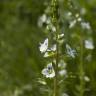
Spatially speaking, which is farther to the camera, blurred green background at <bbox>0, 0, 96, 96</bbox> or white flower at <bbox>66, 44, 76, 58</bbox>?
blurred green background at <bbox>0, 0, 96, 96</bbox>

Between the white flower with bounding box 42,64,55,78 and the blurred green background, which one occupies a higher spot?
the blurred green background

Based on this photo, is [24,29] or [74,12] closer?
[74,12]

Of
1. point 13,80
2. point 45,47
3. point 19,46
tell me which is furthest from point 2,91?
point 45,47

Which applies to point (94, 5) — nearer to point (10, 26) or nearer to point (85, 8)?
point (85, 8)

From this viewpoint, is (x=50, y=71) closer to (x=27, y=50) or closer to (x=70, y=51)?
(x=70, y=51)

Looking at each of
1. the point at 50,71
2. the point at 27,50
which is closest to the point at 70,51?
the point at 50,71

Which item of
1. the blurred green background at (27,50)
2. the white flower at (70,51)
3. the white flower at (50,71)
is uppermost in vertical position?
the blurred green background at (27,50)

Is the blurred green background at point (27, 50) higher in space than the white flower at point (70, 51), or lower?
higher

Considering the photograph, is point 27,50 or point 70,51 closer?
point 70,51
